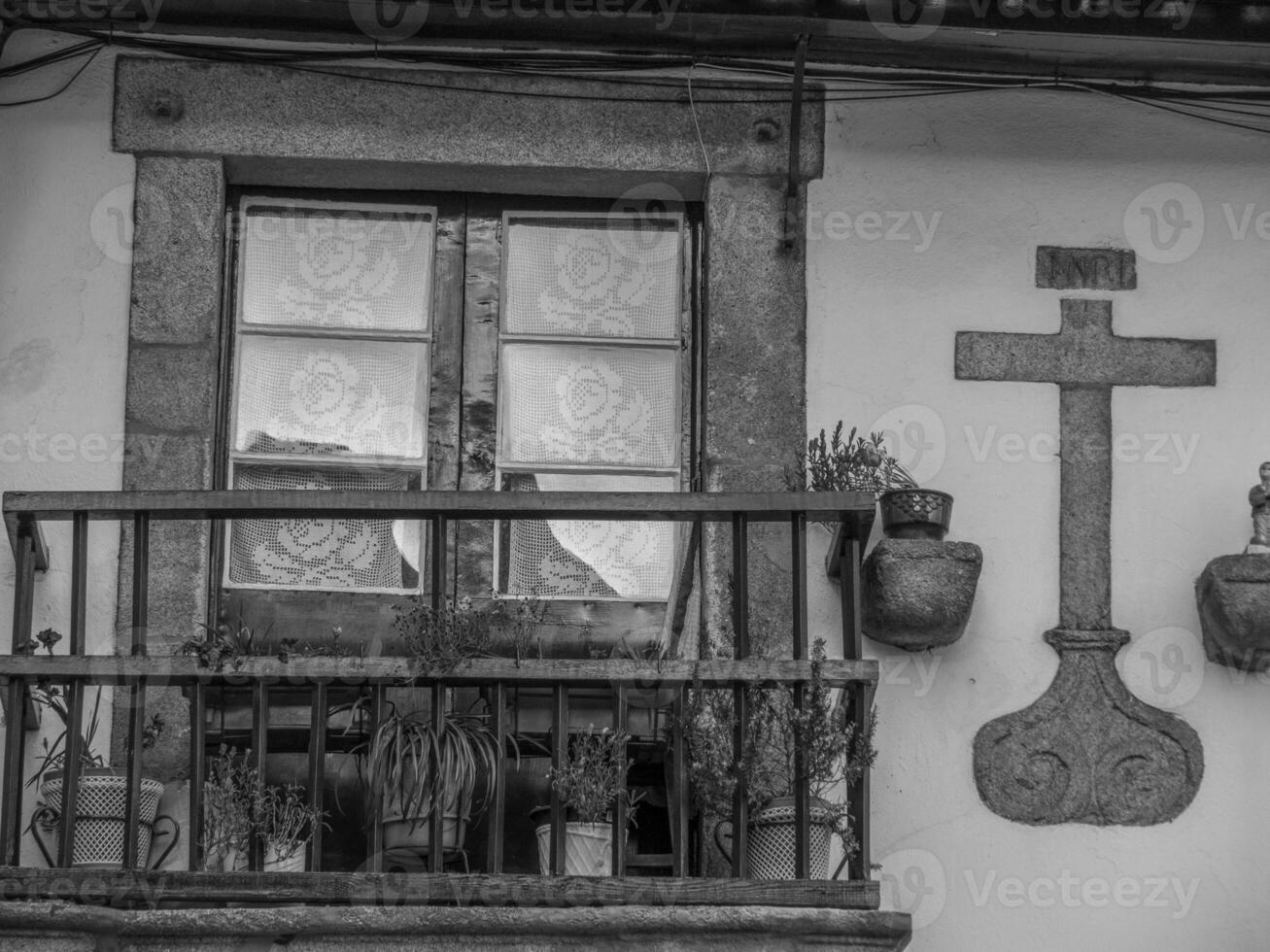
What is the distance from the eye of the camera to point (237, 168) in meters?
6.14

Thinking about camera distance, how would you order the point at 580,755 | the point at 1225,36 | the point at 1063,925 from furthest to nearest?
the point at 1225,36, the point at 1063,925, the point at 580,755

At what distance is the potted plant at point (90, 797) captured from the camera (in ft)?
17.2

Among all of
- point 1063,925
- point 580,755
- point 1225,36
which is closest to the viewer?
point 580,755

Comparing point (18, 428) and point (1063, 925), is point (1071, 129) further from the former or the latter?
point (18, 428)

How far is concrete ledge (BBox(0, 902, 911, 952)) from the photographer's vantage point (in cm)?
487

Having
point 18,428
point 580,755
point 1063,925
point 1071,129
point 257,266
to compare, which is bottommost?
point 1063,925

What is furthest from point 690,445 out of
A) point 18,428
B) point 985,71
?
point 18,428

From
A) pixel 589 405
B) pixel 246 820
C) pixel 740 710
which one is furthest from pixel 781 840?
pixel 589 405

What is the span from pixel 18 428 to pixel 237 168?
93cm

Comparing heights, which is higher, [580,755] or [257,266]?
[257,266]
